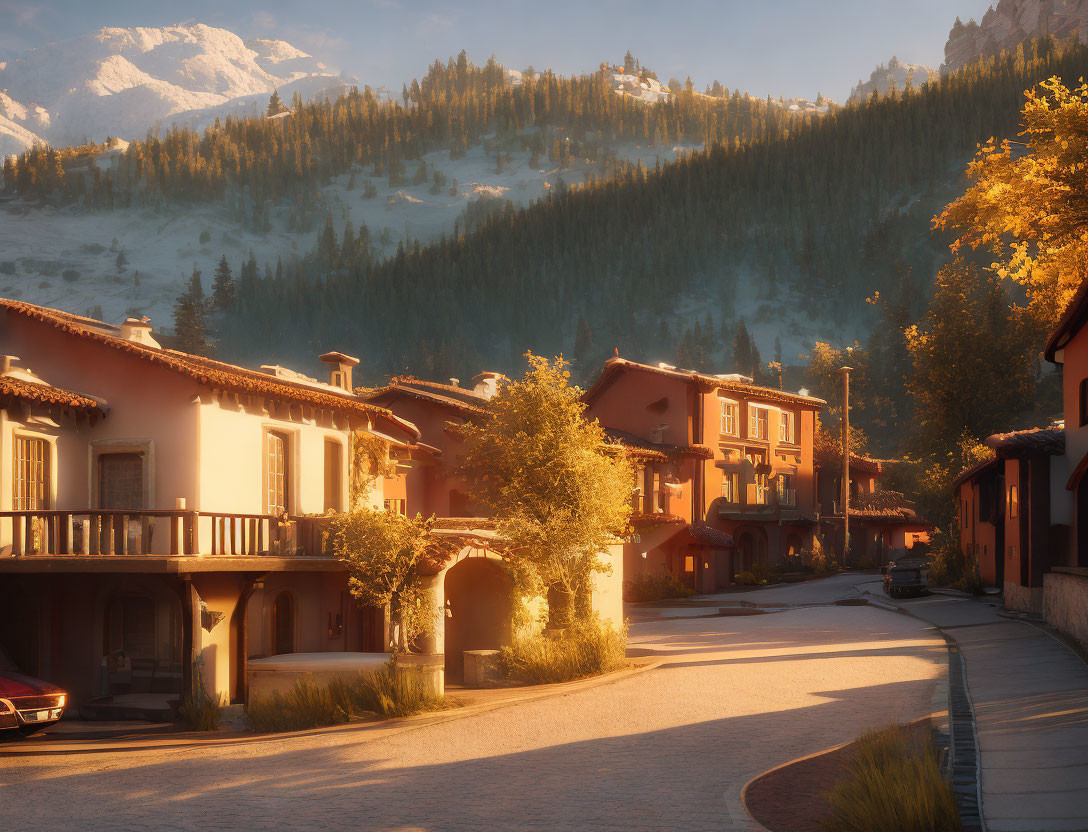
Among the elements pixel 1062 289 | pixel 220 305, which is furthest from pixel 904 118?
pixel 1062 289

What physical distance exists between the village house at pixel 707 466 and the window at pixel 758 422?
0.05 meters

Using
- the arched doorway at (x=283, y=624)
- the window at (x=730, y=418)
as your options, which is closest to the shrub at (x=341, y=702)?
the arched doorway at (x=283, y=624)

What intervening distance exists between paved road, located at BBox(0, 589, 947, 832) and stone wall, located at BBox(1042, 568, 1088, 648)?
3046 millimetres

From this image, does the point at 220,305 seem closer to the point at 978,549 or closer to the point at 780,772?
the point at 978,549

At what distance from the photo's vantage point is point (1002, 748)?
42.4 ft

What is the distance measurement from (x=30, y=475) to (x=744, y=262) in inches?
6838

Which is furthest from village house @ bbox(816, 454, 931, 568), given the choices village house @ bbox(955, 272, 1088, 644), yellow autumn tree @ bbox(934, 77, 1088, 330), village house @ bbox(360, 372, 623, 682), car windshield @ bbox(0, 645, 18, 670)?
car windshield @ bbox(0, 645, 18, 670)

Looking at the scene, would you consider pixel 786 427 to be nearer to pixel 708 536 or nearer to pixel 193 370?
pixel 708 536

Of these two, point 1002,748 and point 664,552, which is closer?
point 1002,748

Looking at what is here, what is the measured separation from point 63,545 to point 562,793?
12031mm

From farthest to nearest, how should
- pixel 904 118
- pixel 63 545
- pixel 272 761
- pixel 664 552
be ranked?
pixel 904 118 → pixel 664 552 → pixel 63 545 → pixel 272 761

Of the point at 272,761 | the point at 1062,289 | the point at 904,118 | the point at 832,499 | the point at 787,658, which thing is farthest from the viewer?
the point at 904,118

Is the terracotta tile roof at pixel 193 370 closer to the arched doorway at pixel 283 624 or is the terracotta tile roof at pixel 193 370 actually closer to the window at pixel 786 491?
the arched doorway at pixel 283 624

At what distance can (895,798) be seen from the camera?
33.0ft
